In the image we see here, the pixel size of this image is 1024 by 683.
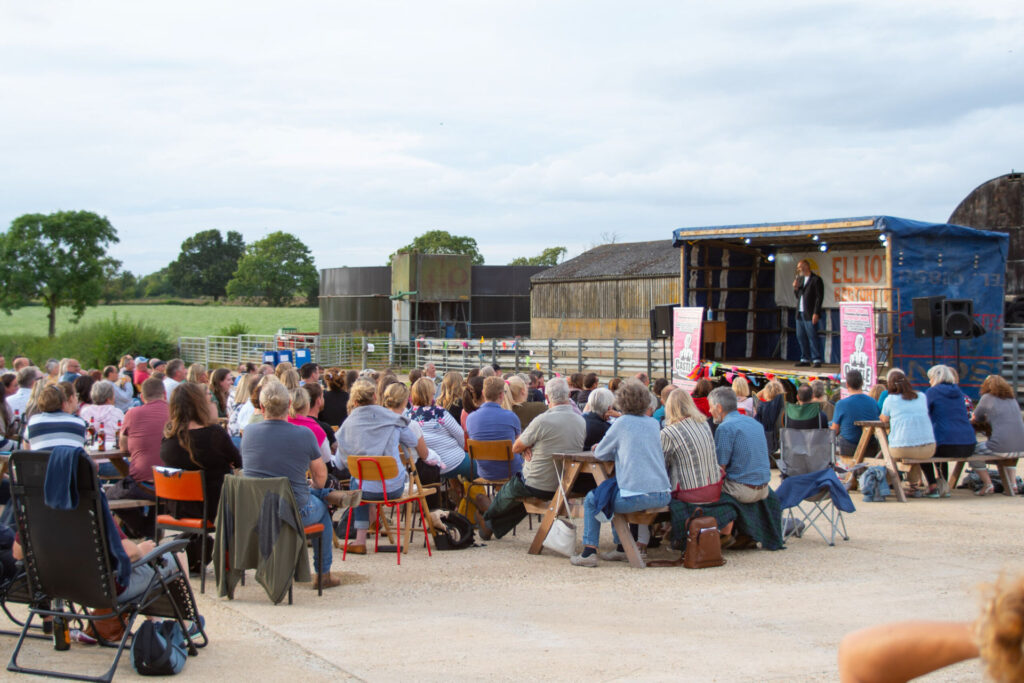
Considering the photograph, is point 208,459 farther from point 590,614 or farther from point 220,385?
point 220,385

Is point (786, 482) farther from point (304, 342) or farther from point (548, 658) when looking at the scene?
point (304, 342)

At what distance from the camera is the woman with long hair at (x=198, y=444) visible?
6.39 metres

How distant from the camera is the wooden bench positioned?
7266mm

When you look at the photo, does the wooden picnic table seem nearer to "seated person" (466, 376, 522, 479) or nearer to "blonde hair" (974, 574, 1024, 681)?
"seated person" (466, 376, 522, 479)

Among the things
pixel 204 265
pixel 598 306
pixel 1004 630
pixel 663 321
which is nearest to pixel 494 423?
pixel 1004 630

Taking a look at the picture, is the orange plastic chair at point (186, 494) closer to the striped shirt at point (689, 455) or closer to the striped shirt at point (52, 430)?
the striped shirt at point (52, 430)

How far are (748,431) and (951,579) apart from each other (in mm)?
1753

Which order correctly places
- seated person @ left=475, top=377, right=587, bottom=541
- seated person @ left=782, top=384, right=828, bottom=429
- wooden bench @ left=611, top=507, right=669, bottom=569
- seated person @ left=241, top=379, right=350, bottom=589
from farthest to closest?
seated person @ left=782, top=384, right=828, bottom=429 → seated person @ left=475, top=377, right=587, bottom=541 → wooden bench @ left=611, top=507, right=669, bottom=569 → seated person @ left=241, top=379, right=350, bottom=589

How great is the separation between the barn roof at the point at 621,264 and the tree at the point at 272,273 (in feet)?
215

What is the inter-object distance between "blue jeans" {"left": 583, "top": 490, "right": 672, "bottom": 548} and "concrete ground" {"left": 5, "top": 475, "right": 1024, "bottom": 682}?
24 centimetres

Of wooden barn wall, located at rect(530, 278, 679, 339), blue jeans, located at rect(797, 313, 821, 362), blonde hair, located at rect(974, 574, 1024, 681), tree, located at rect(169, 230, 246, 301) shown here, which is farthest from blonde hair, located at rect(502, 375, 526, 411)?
tree, located at rect(169, 230, 246, 301)

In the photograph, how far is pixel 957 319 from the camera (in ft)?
46.0

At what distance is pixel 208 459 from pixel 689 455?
136 inches

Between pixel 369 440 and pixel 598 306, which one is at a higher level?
pixel 598 306
